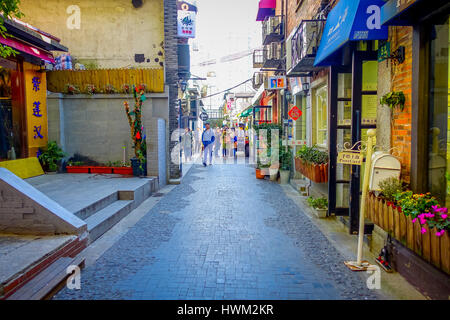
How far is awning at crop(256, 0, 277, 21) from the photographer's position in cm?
1738

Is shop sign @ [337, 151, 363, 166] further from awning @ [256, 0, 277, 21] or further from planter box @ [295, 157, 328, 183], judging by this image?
awning @ [256, 0, 277, 21]

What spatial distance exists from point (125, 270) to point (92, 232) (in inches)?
62.0

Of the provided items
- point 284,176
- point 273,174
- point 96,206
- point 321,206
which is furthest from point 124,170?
point 321,206

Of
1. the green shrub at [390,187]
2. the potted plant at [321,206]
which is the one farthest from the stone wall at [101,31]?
the green shrub at [390,187]

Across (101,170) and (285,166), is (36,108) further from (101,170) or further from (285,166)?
(285,166)

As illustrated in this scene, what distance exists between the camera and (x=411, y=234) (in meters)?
3.73

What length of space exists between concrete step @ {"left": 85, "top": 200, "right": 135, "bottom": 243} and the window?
534 centimetres

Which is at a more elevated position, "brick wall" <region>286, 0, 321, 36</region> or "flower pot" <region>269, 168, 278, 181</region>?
"brick wall" <region>286, 0, 321, 36</region>

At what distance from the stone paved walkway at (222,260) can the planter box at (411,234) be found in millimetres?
731

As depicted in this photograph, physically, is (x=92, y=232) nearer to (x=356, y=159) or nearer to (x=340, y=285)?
(x=340, y=285)

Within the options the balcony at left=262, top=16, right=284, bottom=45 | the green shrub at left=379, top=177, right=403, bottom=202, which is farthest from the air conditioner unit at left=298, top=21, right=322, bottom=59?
the balcony at left=262, top=16, right=284, bottom=45

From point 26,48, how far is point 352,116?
858cm

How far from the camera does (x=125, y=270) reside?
4.54 m
